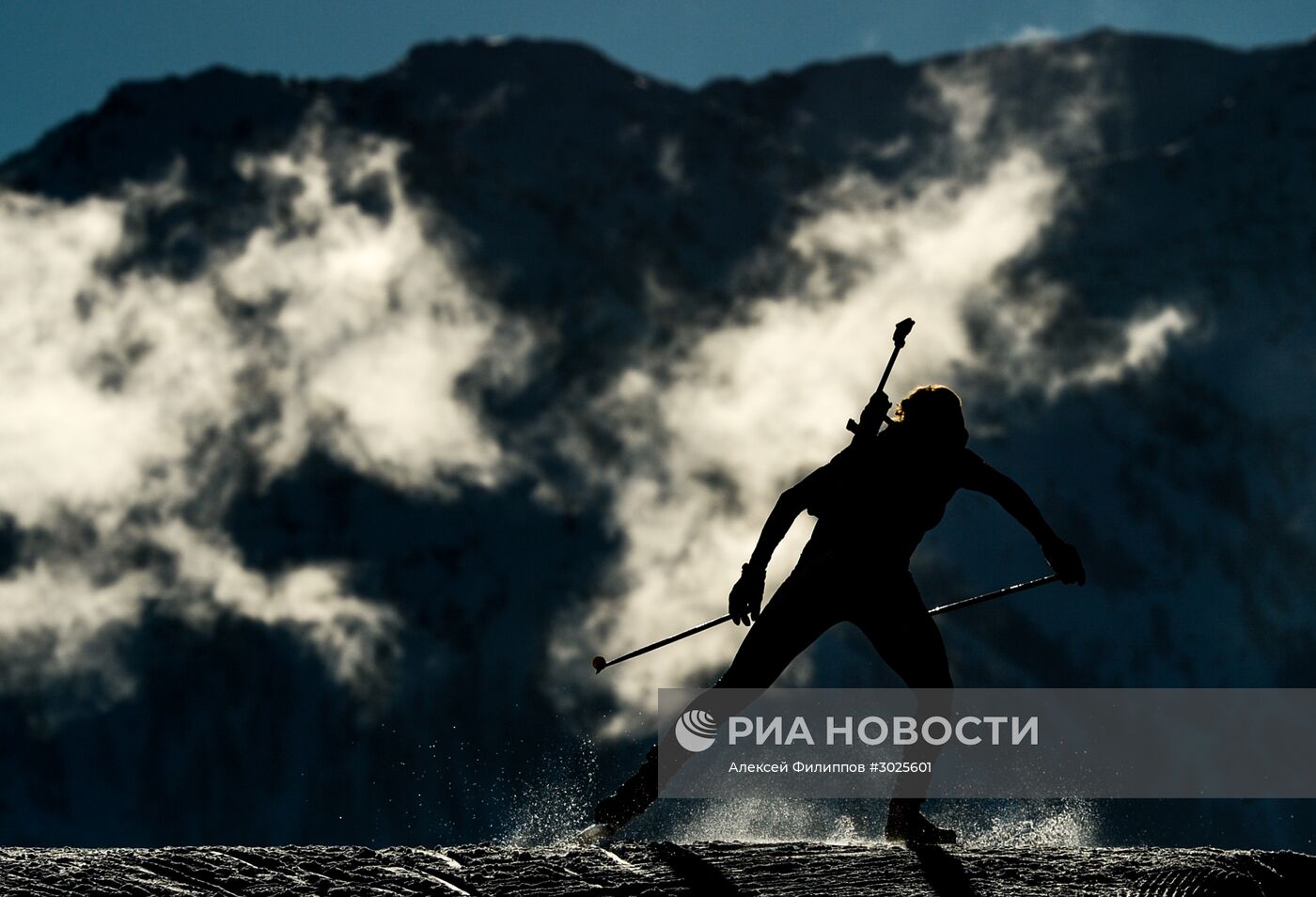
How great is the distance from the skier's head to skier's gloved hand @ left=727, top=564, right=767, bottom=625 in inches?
44.9

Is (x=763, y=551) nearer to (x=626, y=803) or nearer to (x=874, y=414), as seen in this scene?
(x=874, y=414)

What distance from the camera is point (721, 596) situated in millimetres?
171125

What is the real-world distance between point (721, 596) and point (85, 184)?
113812 mm

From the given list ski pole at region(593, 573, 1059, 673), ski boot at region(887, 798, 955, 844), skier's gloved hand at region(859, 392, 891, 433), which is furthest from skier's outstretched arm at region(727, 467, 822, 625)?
ski boot at region(887, 798, 955, 844)

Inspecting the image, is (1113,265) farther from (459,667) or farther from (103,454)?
(103,454)

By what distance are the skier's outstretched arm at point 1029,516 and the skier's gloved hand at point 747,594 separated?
125cm

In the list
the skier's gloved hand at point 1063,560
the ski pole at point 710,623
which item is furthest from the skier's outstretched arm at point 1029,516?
the ski pole at point 710,623

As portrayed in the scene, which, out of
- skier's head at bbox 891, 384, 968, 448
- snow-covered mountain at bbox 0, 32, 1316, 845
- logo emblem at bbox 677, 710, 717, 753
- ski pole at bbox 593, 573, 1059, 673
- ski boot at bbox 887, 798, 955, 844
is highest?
snow-covered mountain at bbox 0, 32, 1316, 845

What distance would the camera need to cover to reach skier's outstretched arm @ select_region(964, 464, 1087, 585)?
22.8 ft

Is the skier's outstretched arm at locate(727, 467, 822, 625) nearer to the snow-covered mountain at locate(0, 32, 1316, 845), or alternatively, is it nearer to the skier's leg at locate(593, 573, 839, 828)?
the skier's leg at locate(593, 573, 839, 828)

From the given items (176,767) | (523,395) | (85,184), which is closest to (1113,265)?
(523,395)

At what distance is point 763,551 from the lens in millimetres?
6992

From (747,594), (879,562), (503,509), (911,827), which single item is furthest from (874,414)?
(503,509)

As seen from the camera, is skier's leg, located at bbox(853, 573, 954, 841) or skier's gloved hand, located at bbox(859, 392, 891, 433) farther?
skier's gloved hand, located at bbox(859, 392, 891, 433)
